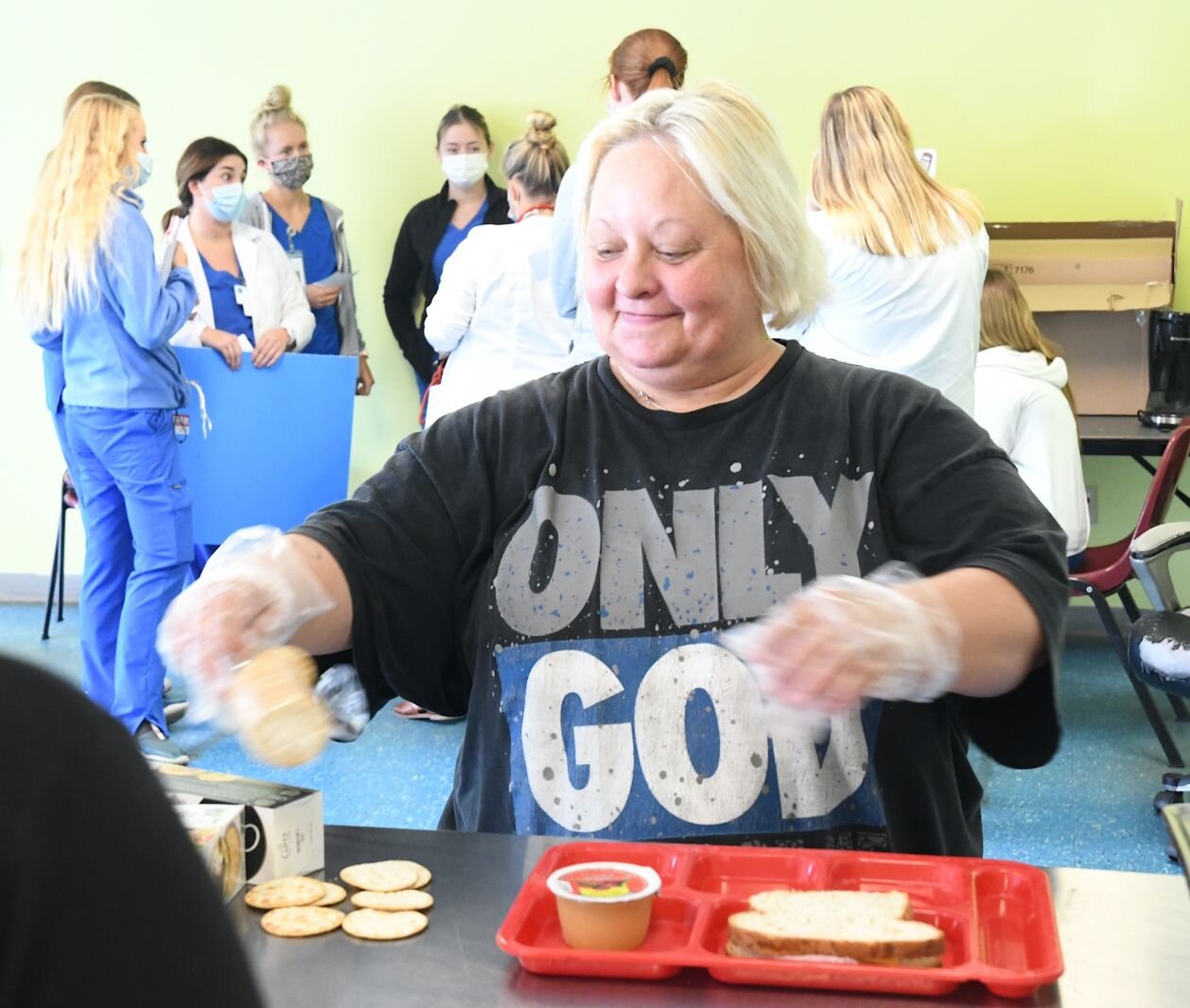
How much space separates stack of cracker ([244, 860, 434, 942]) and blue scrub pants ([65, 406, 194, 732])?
2.70 metres

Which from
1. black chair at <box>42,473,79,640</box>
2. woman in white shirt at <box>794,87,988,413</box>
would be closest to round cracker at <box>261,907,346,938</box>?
woman in white shirt at <box>794,87,988,413</box>

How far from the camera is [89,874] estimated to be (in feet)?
1.47

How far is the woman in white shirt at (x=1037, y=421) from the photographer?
3.82 meters

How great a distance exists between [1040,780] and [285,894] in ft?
9.20

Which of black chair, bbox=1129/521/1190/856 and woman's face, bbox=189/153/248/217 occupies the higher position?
woman's face, bbox=189/153/248/217

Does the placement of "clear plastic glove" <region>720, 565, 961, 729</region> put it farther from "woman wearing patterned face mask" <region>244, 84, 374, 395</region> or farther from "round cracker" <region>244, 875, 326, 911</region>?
"woman wearing patterned face mask" <region>244, 84, 374, 395</region>

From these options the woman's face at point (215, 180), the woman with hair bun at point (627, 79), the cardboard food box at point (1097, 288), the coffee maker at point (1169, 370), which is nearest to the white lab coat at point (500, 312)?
the woman with hair bun at point (627, 79)

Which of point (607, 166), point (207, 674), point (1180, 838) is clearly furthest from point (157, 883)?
point (607, 166)


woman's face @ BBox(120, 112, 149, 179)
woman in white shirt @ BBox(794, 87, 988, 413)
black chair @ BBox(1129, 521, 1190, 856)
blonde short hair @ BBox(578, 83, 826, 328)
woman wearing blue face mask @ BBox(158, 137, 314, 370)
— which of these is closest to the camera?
blonde short hair @ BBox(578, 83, 826, 328)

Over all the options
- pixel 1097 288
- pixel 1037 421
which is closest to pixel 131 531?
pixel 1037 421

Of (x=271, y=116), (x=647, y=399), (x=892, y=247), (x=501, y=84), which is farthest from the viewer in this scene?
(x=501, y=84)

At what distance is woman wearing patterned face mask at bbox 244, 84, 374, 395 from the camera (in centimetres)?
491

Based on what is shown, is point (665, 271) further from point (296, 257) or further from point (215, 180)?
point (296, 257)

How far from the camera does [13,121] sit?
18.6 ft
